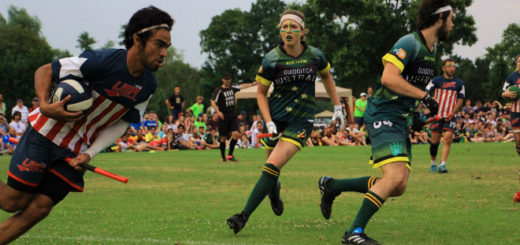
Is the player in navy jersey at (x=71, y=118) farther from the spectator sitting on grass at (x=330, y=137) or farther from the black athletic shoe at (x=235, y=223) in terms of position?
the spectator sitting on grass at (x=330, y=137)

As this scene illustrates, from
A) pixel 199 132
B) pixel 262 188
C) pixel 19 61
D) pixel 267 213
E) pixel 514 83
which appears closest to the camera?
pixel 262 188

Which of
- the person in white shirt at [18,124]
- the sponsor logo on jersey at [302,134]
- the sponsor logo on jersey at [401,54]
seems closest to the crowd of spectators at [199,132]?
the person in white shirt at [18,124]

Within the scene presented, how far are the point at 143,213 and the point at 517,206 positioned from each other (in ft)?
16.4

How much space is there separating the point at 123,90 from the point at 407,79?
2.90 meters

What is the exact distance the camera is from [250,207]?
6.88m

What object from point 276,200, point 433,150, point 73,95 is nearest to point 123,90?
point 73,95

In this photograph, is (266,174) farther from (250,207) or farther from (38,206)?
(38,206)

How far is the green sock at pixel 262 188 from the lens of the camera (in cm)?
690

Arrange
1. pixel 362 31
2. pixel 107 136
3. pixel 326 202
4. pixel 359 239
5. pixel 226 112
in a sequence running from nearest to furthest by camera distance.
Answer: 1. pixel 107 136
2. pixel 359 239
3. pixel 326 202
4. pixel 226 112
5. pixel 362 31

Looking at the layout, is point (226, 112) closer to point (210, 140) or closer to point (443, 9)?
point (210, 140)

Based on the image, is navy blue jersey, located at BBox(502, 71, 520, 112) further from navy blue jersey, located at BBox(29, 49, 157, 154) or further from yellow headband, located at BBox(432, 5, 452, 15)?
navy blue jersey, located at BBox(29, 49, 157, 154)

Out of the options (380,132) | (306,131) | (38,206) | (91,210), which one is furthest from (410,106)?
(91,210)

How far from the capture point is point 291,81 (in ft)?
24.9

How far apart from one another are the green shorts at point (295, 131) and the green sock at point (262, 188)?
1.50 ft
